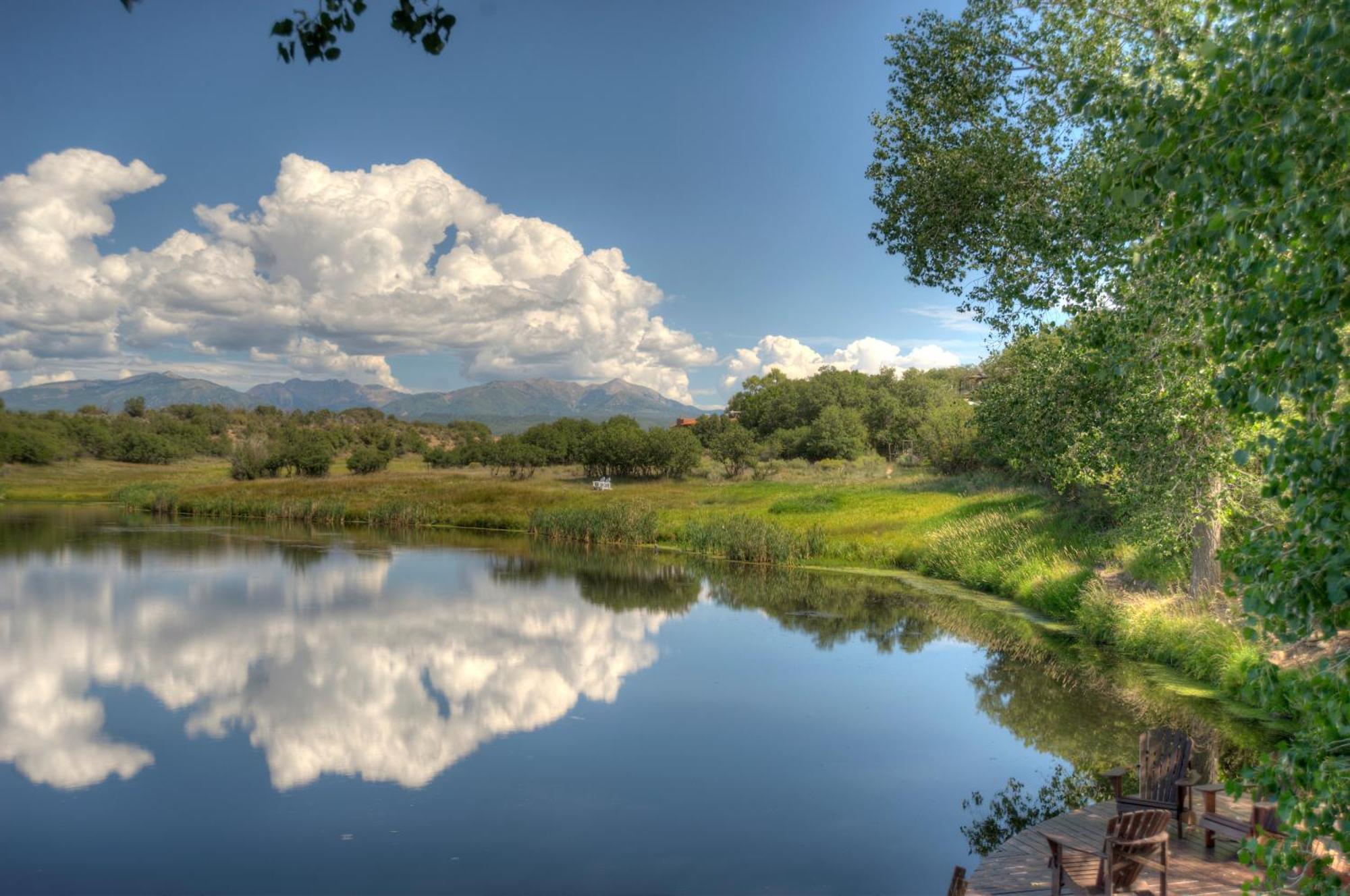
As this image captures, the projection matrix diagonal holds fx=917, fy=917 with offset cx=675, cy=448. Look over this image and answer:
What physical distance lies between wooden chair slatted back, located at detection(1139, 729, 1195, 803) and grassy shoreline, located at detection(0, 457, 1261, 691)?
3765mm

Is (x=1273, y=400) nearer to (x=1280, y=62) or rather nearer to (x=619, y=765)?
(x=1280, y=62)

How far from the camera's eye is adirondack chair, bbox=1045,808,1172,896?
25.2ft

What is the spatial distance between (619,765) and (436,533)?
36216mm

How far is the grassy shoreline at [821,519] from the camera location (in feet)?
65.8

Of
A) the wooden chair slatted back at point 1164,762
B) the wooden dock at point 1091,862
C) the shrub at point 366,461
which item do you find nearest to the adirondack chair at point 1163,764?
the wooden chair slatted back at point 1164,762

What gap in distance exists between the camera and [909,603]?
89.2 ft

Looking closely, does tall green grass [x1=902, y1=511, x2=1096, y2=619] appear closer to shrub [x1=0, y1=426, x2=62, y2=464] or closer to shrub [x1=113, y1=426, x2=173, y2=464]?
shrub [x1=0, y1=426, x2=62, y2=464]

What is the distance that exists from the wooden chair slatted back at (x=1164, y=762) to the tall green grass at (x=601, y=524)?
33.0 m

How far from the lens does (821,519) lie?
40.9m

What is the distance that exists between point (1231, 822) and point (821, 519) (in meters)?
32.3

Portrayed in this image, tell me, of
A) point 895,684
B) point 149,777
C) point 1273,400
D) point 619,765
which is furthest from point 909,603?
point 1273,400

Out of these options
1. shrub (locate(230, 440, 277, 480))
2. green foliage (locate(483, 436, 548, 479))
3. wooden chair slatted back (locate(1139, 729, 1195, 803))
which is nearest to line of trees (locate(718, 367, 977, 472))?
green foliage (locate(483, 436, 548, 479))

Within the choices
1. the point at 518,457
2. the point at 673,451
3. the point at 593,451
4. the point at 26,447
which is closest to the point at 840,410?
the point at 673,451

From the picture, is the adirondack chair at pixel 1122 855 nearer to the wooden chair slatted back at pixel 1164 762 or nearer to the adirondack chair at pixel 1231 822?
the adirondack chair at pixel 1231 822
